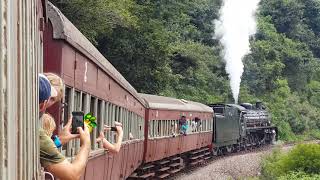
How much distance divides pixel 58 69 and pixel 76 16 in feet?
63.2

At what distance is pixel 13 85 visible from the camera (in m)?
1.86

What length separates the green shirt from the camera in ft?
8.91

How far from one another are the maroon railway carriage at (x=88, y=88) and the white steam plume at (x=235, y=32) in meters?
31.6

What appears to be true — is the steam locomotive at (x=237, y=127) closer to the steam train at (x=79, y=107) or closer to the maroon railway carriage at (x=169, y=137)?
the maroon railway carriage at (x=169, y=137)

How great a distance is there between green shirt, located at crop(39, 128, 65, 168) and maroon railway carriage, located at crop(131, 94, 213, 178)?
12.2 metres

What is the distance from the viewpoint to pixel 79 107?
5.75 m

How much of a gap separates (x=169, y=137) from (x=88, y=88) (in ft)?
39.4

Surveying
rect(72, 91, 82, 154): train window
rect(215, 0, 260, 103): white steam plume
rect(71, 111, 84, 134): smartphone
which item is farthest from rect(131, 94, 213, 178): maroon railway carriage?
rect(215, 0, 260, 103): white steam plume

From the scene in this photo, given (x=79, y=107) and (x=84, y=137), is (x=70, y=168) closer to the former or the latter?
(x=84, y=137)

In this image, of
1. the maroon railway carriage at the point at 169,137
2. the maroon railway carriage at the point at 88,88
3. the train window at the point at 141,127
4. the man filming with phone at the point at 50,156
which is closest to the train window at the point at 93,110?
the maroon railway carriage at the point at 88,88

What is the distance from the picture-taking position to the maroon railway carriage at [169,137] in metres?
15.7

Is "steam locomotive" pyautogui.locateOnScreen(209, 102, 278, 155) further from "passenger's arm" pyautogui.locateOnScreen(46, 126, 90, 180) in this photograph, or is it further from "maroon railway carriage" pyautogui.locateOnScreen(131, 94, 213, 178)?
"passenger's arm" pyautogui.locateOnScreen(46, 126, 90, 180)

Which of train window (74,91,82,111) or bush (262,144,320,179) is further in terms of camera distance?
bush (262,144,320,179)

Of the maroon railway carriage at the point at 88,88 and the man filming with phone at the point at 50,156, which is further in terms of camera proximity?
the maroon railway carriage at the point at 88,88
